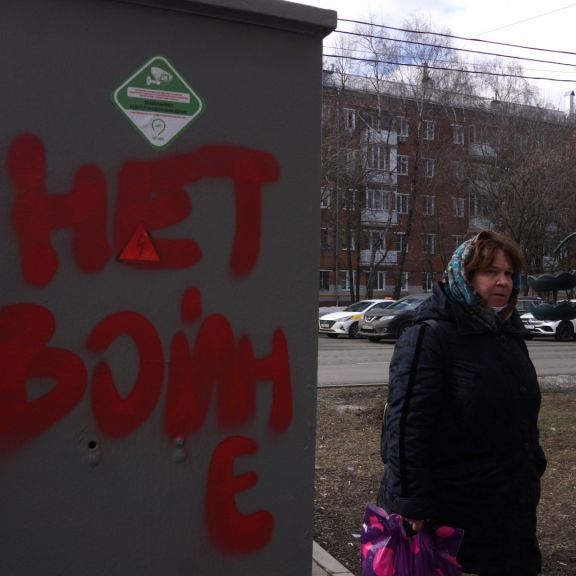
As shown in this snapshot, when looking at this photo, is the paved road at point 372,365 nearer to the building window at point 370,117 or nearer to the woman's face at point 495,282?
the woman's face at point 495,282

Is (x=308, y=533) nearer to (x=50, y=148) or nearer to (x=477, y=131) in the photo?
(x=50, y=148)

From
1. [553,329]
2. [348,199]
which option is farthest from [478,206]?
[553,329]

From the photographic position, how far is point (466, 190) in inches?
1607

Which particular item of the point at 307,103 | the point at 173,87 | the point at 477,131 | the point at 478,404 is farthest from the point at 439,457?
the point at 477,131

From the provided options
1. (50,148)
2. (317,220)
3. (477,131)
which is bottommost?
(317,220)

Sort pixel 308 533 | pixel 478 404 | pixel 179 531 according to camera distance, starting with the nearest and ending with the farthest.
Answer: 1. pixel 179 531
2. pixel 308 533
3. pixel 478 404

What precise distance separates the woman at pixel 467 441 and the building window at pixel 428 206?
40.1m

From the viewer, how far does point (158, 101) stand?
222 centimetres

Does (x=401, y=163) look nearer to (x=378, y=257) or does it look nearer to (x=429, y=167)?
(x=429, y=167)

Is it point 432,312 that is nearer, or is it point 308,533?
point 308,533

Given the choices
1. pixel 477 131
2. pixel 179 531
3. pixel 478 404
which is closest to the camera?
pixel 179 531

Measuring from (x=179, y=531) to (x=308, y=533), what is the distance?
44cm

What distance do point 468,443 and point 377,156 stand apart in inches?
1478

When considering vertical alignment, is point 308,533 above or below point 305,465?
below
